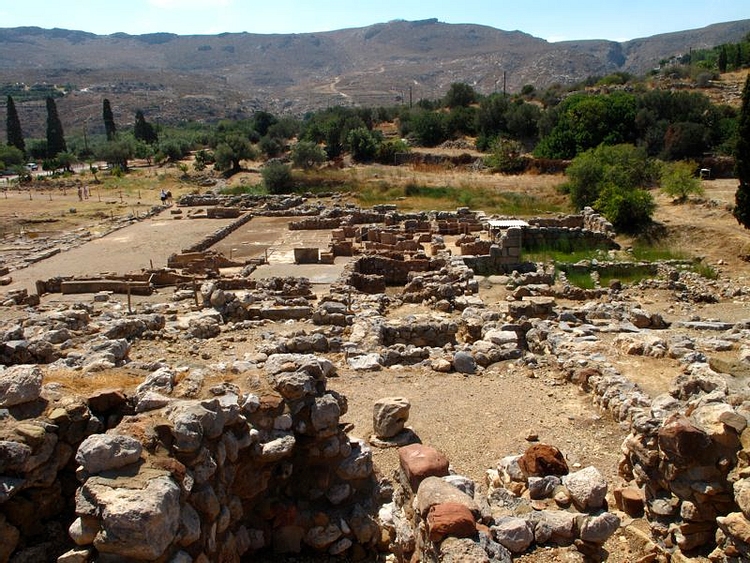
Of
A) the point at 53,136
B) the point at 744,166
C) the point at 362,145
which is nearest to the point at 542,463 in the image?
the point at 744,166

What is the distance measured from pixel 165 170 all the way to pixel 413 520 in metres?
52.3

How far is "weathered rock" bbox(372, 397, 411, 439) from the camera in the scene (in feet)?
26.2

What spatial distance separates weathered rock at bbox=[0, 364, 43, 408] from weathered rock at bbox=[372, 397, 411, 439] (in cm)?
393

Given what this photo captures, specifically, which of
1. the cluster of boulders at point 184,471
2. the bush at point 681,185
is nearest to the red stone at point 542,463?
the cluster of boulders at point 184,471

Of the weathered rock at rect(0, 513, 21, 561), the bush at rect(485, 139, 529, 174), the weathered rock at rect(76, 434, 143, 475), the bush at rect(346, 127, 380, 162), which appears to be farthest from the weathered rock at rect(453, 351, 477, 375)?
the bush at rect(346, 127, 380, 162)

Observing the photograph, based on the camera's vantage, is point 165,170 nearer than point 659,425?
No

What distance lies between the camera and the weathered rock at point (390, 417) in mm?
7988

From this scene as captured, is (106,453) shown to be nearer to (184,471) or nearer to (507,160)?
(184,471)

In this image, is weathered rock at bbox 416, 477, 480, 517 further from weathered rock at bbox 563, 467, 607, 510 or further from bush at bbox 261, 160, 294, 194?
bush at bbox 261, 160, 294, 194

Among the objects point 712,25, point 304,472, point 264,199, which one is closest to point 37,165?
point 264,199

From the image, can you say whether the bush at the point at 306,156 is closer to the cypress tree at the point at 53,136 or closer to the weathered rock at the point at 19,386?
the cypress tree at the point at 53,136

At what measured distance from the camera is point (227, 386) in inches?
261

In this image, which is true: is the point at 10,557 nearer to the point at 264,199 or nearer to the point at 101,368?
the point at 101,368

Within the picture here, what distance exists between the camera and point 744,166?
23.8m
